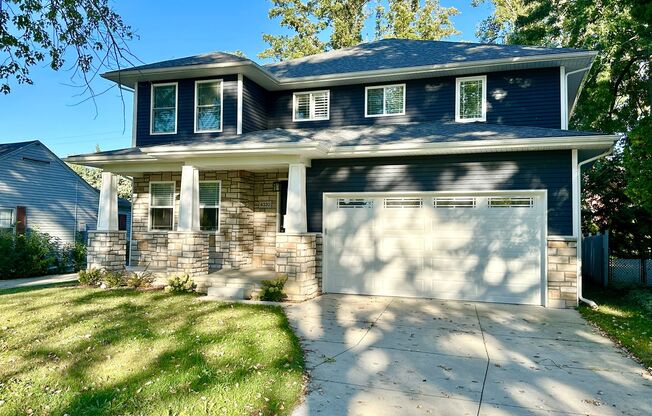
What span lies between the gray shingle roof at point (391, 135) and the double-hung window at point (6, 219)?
699 cm

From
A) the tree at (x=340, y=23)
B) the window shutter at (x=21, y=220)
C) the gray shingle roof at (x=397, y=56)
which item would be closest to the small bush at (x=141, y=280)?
the gray shingle roof at (x=397, y=56)

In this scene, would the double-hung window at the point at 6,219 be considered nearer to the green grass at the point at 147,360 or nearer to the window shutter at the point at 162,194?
the window shutter at the point at 162,194

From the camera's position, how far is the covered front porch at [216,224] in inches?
331

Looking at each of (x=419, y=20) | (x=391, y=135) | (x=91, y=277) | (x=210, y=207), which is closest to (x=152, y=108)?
(x=210, y=207)

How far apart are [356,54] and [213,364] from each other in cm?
1046

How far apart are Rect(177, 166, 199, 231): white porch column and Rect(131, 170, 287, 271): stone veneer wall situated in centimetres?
108

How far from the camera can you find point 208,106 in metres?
10.6

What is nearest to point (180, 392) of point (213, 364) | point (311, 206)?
point (213, 364)

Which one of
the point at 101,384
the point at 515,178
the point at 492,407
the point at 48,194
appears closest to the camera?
the point at 492,407

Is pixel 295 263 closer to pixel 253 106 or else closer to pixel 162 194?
pixel 253 106

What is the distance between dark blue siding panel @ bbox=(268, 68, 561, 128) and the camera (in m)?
9.24

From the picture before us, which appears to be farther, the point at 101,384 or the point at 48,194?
the point at 48,194

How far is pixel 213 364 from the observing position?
4371 millimetres

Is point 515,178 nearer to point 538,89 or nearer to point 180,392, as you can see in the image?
point 538,89
